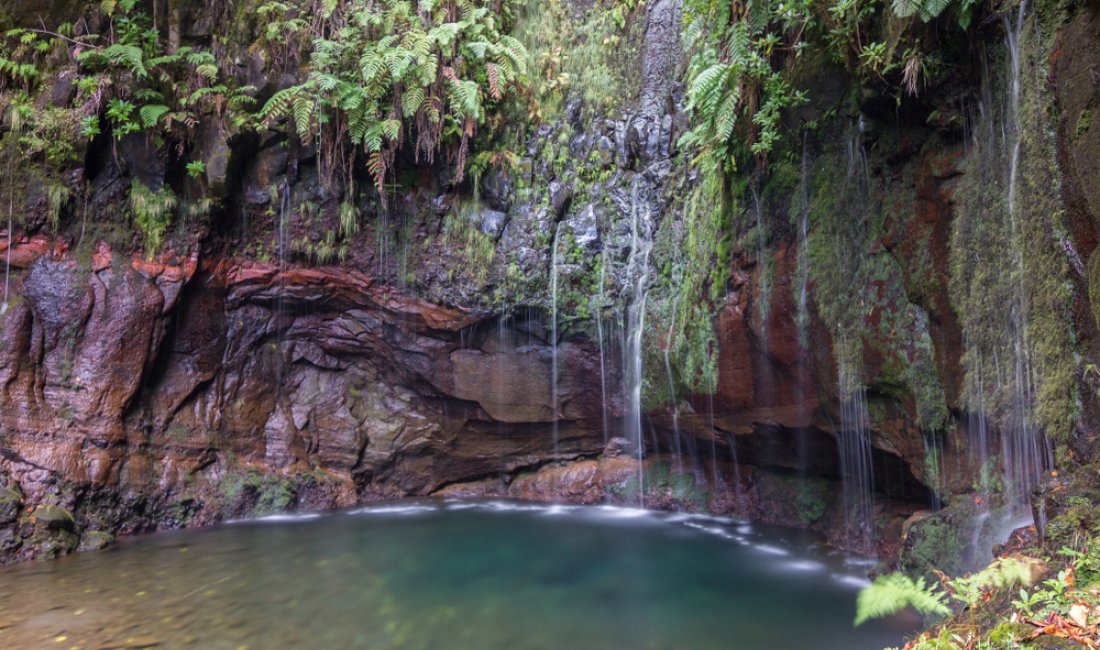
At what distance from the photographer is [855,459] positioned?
7484 mm

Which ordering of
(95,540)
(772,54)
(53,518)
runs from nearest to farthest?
1. (772,54)
2. (53,518)
3. (95,540)

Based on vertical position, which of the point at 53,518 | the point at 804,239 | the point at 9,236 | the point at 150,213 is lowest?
the point at 53,518

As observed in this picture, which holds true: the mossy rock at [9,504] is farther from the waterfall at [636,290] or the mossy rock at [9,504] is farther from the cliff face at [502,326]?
the waterfall at [636,290]

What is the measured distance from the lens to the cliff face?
654 cm

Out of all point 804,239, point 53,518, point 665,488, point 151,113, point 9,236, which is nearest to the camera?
point 804,239

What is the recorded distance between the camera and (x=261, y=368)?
11055mm

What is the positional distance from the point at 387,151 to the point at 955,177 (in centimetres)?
801

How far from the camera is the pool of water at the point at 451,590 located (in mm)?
5363

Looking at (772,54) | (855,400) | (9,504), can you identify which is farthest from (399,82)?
(855,400)

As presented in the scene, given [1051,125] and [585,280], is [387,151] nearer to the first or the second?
[585,280]

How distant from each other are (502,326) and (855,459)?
5814 mm

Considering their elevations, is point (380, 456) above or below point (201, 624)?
above

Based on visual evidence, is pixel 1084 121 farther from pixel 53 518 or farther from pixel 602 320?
pixel 53 518

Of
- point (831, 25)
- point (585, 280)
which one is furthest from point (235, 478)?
point (831, 25)
